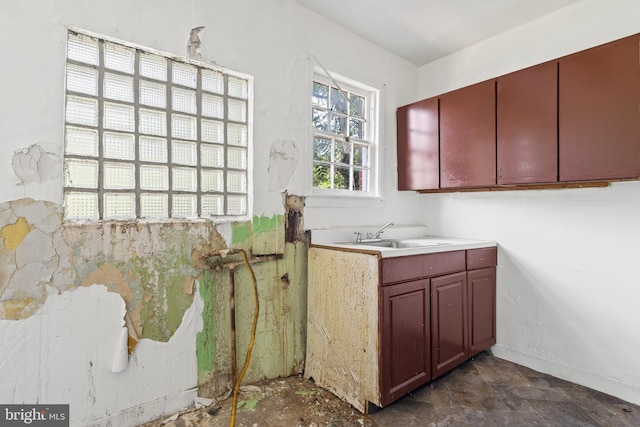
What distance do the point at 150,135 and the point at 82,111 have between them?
1.08 ft

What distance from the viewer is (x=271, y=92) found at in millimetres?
2381

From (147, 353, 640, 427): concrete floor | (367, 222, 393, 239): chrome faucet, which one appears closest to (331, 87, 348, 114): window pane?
(367, 222, 393, 239): chrome faucet

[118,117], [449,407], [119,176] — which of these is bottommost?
[449,407]

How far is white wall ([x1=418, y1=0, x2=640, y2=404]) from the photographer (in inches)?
88.7

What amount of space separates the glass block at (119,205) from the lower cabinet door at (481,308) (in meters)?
2.40

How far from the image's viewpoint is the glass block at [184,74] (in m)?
2.03

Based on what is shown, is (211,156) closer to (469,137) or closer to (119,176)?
(119,176)

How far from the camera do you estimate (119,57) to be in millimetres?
1841

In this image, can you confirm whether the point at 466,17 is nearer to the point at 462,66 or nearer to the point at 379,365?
the point at 462,66

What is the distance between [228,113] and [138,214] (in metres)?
0.87

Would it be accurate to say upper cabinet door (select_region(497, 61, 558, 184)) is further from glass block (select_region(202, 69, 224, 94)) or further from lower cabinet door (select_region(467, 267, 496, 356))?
glass block (select_region(202, 69, 224, 94))

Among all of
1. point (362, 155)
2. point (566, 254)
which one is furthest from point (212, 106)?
point (566, 254)

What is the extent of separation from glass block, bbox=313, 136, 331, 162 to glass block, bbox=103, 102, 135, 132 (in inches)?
52.1

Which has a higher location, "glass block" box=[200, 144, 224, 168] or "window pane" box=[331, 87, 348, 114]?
"window pane" box=[331, 87, 348, 114]
